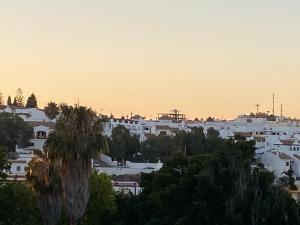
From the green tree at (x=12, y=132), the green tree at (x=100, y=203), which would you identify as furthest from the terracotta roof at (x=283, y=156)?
the green tree at (x=100, y=203)

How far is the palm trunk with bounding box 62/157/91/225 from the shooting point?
1072 inches

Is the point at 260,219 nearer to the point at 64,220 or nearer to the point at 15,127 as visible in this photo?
the point at 64,220

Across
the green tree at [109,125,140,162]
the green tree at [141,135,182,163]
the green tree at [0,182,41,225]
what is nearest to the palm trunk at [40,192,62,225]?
the green tree at [0,182,41,225]

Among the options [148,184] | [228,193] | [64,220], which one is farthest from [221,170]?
[64,220]

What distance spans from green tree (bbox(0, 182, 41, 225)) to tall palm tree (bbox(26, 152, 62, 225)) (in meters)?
0.83

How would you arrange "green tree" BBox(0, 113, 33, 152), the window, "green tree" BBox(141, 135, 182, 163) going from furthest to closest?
1. the window
2. "green tree" BBox(141, 135, 182, 163)
3. "green tree" BBox(0, 113, 33, 152)

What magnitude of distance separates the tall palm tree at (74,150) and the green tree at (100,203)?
12.2 ft

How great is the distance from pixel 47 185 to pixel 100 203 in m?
6.17

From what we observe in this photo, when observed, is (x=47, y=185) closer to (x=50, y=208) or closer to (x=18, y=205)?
(x=50, y=208)

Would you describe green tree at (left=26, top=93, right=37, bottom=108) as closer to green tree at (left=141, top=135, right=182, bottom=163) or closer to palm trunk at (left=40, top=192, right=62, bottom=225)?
green tree at (left=141, top=135, right=182, bottom=163)

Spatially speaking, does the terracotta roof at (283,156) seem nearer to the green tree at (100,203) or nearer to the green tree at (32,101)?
the green tree at (100,203)

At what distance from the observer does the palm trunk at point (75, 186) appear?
1072 inches

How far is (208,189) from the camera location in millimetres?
27000

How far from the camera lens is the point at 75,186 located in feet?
89.4
